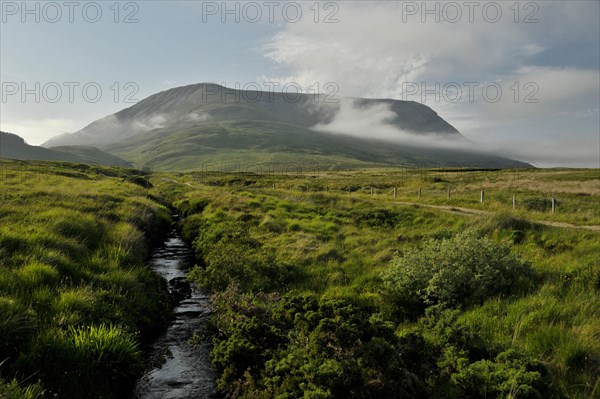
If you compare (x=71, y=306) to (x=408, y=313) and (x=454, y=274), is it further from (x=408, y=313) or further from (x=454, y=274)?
(x=454, y=274)

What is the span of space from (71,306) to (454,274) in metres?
9.67

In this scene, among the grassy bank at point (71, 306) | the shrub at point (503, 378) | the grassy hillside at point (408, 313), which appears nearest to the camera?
the shrub at point (503, 378)

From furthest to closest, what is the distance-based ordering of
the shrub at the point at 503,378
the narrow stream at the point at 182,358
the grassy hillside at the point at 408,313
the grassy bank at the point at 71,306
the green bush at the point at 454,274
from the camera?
1. the green bush at the point at 454,274
2. the narrow stream at the point at 182,358
3. the grassy bank at the point at 71,306
4. the grassy hillside at the point at 408,313
5. the shrub at the point at 503,378

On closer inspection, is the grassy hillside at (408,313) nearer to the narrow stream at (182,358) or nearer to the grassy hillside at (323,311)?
the grassy hillside at (323,311)

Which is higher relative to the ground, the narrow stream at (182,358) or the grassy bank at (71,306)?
the grassy bank at (71,306)

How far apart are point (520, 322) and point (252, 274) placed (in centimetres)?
847

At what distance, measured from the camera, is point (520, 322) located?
844 centimetres

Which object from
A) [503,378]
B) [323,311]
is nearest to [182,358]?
[323,311]

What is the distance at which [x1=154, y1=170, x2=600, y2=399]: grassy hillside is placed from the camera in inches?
254

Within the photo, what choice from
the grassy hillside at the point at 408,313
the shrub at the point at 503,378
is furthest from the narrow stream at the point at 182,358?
the shrub at the point at 503,378

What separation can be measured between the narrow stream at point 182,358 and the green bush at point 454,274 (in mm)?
5732

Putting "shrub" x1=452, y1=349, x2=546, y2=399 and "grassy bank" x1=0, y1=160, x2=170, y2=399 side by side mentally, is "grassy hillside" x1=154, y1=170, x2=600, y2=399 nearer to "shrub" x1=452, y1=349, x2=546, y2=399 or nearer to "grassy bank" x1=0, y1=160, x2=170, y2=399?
"shrub" x1=452, y1=349, x2=546, y2=399

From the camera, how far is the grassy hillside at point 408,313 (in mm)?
6441

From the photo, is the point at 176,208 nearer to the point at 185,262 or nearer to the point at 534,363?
the point at 185,262
